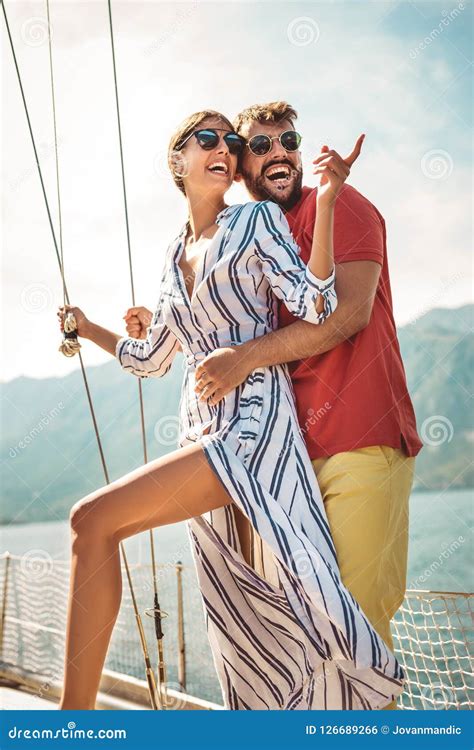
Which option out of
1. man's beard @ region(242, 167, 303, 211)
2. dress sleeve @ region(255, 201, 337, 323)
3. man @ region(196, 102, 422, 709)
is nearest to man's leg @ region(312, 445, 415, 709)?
man @ region(196, 102, 422, 709)

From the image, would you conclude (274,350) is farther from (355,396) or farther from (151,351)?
(151,351)

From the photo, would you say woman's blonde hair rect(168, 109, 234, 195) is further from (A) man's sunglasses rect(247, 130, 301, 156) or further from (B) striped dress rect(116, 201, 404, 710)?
(B) striped dress rect(116, 201, 404, 710)

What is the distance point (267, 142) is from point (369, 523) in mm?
1366

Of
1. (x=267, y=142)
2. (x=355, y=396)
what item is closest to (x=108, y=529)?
(x=355, y=396)

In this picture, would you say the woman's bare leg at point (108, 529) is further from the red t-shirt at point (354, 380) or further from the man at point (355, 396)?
the red t-shirt at point (354, 380)

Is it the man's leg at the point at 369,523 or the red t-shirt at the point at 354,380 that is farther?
the red t-shirt at the point at 354,380

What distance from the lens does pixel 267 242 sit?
282 cm

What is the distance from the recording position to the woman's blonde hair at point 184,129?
3029 mm

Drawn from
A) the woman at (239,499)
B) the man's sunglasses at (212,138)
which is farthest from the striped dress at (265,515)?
the man's sunglasses at (212,138)

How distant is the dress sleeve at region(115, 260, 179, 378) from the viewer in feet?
10.8

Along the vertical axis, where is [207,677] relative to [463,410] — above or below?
below

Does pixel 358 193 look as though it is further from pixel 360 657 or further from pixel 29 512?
pixel 29 512
